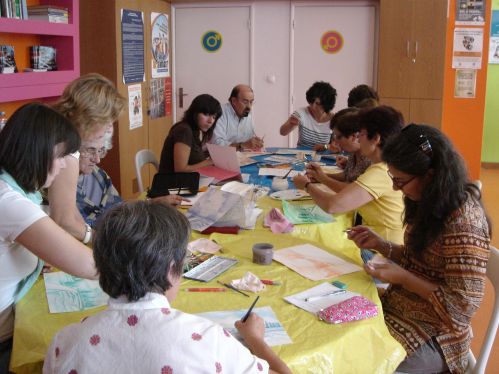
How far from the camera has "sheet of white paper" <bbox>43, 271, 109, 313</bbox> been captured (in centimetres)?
163

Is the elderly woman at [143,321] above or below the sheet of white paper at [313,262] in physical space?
above

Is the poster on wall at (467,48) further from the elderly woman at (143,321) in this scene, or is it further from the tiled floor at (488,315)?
the elderly woman at (143,321)

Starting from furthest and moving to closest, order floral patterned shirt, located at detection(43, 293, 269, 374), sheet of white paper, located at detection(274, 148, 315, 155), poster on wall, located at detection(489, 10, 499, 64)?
poster on wall, located at detection(489, 10, 499, 64) < sheet of white paper, located at detection(274, 148, 315, 155) < floral patterned shirt, located at detection(43, 293, 269, 374)

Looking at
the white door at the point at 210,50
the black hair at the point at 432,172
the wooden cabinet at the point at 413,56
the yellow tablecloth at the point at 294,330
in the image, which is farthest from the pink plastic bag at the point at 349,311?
the white door at the point at 210,50

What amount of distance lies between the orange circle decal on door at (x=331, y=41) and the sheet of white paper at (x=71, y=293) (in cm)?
A: 491

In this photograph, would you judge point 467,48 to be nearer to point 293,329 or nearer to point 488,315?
point 488,315

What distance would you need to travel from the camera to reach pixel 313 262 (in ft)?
6.50

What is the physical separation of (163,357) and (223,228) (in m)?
1.33

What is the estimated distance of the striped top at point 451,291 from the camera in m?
1.70

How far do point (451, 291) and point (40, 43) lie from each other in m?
3.12

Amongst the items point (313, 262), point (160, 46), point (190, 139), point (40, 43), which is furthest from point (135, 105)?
point (313, 262)

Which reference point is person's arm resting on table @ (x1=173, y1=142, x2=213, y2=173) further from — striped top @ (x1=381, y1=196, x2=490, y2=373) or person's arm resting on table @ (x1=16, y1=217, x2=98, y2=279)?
person's arm resting on table @ (x1=16, y1=217, x2=98, y2=279)

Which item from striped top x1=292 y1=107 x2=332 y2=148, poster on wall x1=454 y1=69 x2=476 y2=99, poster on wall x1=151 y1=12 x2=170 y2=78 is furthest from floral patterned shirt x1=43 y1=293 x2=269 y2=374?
poster on wall x1=454 y1=69 x2=476 y2=99

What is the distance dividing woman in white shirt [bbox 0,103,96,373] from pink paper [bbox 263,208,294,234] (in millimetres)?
912
